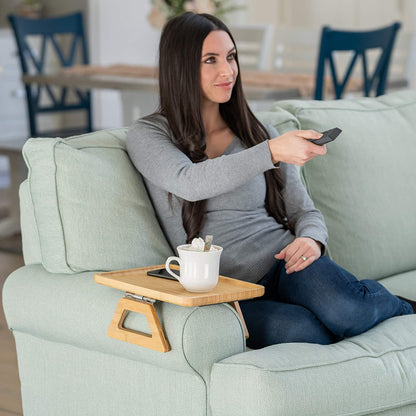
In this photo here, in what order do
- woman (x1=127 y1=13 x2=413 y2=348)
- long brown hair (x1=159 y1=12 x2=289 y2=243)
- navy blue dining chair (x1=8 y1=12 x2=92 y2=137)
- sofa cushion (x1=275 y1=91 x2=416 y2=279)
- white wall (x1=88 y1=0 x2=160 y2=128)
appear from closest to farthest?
woman (x1=127 y1=13 x2=413 y2=348) < long brown hair (x1=159 y1=12 x2=289 y2=243) < sofa cushion (x1=275 y1=91 x2=416 y2=279) < navy blue dining chair (x1=8 y1=12 x2=92 y2=137) < white wall (x1=88 y1=0 x2=160 y2=128)

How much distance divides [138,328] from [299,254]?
1.49 feet

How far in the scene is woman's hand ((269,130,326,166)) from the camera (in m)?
1.70

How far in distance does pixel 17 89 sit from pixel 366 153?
→ 4175 mm

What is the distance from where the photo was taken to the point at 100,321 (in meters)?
1.66

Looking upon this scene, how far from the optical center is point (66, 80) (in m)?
4.03

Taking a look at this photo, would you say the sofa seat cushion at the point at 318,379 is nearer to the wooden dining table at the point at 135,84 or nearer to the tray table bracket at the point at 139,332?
the tray table bracket at the point at 139,332

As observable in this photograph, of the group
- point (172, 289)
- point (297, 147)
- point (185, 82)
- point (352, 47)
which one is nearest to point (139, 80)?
point (352, 47)

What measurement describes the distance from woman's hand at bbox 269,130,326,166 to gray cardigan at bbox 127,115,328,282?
Answer: 0.11 feet

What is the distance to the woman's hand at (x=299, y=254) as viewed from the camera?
1.85 metres

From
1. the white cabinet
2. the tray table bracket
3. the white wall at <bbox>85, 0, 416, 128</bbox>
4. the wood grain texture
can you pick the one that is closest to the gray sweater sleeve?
the wood grain texture

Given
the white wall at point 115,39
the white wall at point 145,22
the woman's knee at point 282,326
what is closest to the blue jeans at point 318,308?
the woman's knee at point 282,326

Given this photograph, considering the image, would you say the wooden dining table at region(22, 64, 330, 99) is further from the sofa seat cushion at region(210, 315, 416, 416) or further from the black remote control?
the sofa seat cushion at region(210, 315, 416, 416)

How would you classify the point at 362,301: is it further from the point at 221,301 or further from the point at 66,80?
the point at 66,80

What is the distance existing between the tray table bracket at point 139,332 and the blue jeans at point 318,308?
0.98ft
